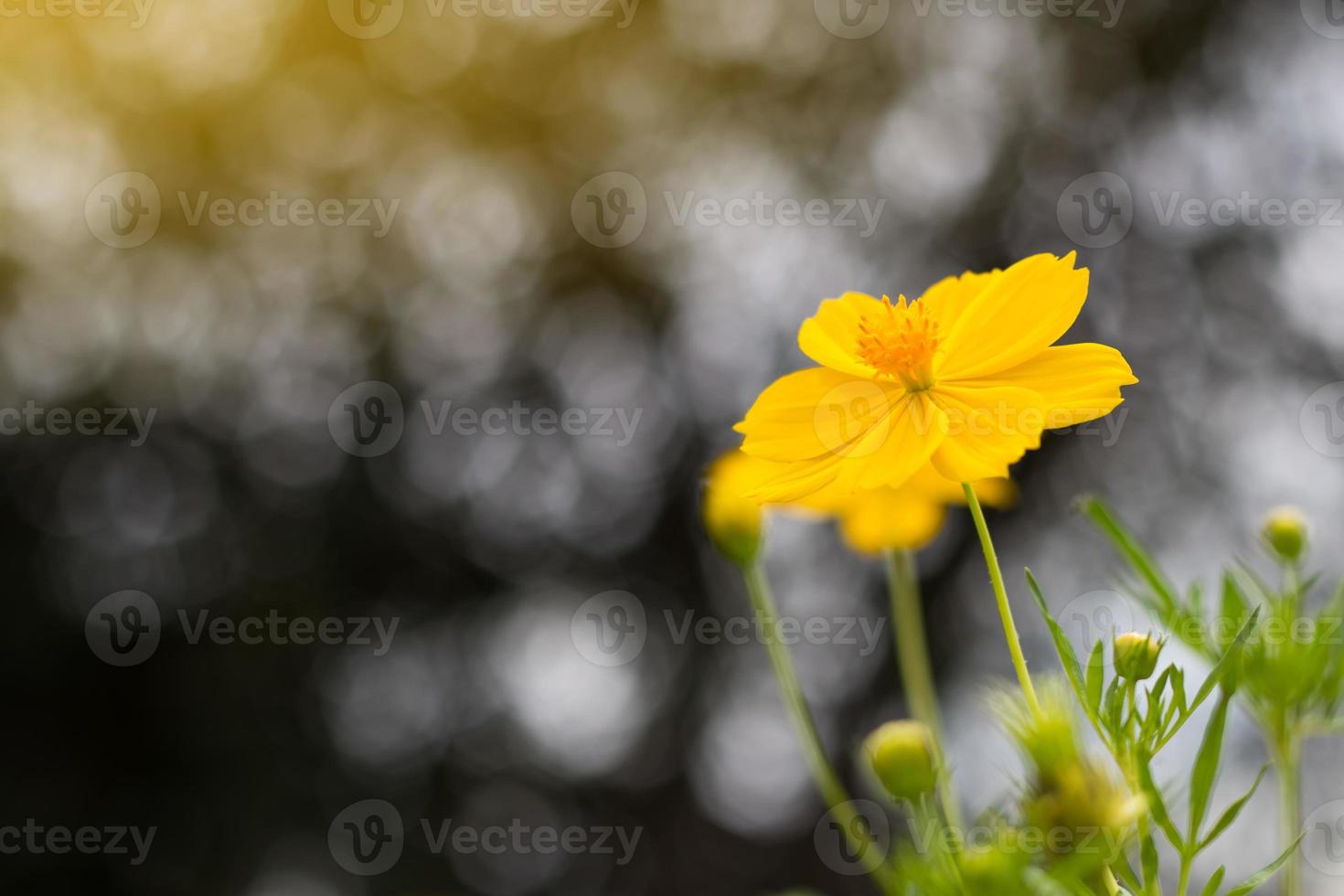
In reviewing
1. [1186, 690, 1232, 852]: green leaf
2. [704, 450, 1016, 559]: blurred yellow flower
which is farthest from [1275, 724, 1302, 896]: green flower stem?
[704, 450, 1016, 559]: blurred yellow flower

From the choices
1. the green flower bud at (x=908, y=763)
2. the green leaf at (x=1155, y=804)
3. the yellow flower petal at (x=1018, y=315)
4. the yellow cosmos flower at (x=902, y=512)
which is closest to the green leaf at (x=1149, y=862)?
the green leaf at (x=1155, y=804)

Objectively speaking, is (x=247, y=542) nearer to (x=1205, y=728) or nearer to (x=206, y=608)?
(x=206, y=608)

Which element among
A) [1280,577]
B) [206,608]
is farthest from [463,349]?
[1280,577]

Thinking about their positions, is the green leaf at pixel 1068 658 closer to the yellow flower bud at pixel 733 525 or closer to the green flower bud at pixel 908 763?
the green flower bud at pixel 908 763

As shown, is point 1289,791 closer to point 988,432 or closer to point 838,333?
point 988,432

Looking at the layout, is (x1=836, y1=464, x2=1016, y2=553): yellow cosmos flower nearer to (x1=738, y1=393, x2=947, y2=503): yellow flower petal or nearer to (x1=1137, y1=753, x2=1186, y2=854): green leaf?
(x1=738, y1=393, x2=947, y2=503): yellow flower petal

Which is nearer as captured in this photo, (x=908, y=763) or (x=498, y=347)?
(x=908, y=763)

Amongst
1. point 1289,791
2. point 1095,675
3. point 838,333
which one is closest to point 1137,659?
point 1095,675
